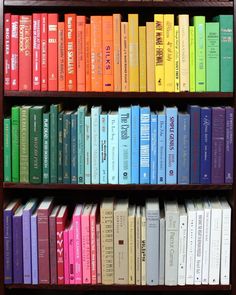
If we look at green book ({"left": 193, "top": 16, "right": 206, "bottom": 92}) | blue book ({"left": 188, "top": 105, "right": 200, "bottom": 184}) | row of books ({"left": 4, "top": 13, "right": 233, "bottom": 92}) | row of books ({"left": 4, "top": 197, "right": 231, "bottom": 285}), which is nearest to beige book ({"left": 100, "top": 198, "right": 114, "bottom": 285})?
row of books ({"left": 4, "top": 197, "right": 231, "bottom": 285})

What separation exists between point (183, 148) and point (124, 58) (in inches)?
15.0

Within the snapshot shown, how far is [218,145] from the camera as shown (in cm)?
215

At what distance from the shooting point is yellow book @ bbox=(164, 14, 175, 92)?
2117mm

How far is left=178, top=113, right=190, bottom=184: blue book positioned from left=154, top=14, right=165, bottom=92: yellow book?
0.13 metres

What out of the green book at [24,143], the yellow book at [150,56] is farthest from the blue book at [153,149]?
the green book at [24,143]

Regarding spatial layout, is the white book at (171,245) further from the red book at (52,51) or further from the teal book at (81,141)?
the red book at (52,51)

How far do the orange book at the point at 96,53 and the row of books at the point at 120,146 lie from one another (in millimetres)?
97

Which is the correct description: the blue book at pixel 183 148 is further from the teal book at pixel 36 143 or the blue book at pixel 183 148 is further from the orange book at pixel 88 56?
the teal book at pixel 36 143

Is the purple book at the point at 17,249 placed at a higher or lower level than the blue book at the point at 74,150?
lower

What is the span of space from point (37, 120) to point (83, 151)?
20 cm

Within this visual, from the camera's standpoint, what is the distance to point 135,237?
2.19 meters

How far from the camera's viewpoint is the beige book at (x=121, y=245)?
2.18m

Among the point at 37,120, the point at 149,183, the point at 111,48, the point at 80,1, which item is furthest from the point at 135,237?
the point at 80,1

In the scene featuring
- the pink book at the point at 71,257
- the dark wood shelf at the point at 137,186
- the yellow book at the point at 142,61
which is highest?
the yellow book at the point at 142,61
